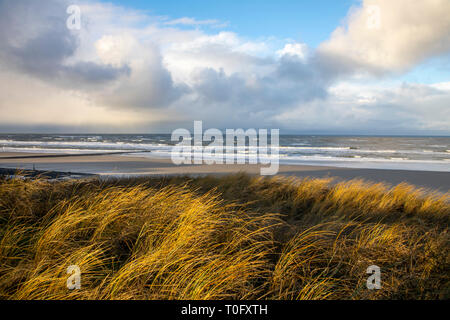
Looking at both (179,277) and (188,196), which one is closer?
(179,277)

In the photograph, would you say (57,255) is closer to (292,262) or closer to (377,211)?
(292,262)

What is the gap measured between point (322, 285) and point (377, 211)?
3.91 meters

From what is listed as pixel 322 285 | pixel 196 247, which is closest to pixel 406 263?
pixel 322 285

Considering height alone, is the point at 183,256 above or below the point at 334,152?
below

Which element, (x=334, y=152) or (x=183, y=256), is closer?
(x=183, y=256)

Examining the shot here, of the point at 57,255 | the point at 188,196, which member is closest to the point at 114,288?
the point at 57,255

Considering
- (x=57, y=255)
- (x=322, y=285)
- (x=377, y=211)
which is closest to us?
(x=322, y=285)

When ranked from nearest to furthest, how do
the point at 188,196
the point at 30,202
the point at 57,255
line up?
the point at 57,255 < the point at 30,202 < the point at 188,196

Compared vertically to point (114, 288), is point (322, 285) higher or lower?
lower

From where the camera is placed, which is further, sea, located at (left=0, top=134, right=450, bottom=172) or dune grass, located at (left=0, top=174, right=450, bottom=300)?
sea, located at (left=0, top=134, right=450, bottom=172)

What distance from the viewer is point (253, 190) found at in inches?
280

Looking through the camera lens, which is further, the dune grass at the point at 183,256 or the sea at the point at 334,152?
the sea at the point at 334,152
